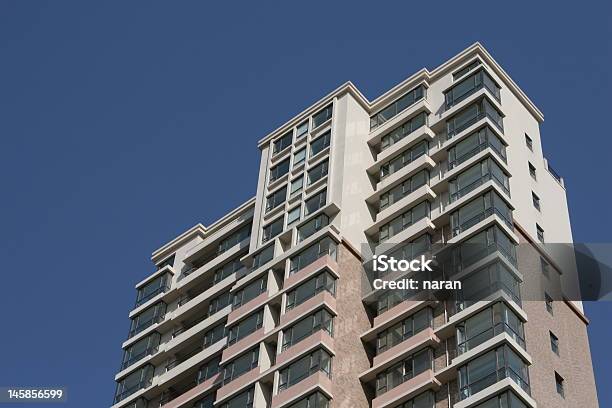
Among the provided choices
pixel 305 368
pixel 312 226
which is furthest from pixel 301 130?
pixel 305 368

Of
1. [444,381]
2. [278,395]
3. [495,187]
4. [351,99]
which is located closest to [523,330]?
[444,381]

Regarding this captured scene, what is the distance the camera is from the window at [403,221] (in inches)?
2746

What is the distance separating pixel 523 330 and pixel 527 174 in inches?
534

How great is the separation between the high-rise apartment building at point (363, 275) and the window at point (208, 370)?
0.45 ft

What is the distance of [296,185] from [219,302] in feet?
28.9

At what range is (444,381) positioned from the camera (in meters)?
60.2

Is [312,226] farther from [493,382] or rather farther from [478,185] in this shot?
[493,382]

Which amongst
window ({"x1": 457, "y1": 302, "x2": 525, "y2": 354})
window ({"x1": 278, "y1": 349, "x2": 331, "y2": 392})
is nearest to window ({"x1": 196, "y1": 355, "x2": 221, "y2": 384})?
window ({"x1": 278, "y1": 349, "x2": 331, "y2": 392})

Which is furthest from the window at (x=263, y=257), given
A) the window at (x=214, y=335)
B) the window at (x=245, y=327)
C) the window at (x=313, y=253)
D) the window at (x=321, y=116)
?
the window at (x=321, y=116)

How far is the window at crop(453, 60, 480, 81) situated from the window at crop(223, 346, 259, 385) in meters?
22.2

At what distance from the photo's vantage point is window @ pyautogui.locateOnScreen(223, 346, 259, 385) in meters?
66.4

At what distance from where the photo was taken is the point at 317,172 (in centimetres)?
7594

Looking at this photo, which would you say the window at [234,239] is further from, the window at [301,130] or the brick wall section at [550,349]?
the brick wall section at [550,349]

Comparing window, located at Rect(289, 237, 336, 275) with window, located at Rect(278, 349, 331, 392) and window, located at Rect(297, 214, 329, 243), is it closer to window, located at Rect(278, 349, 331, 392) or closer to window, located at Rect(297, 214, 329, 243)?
window, located at Rect(297, 214, 329, 243)
